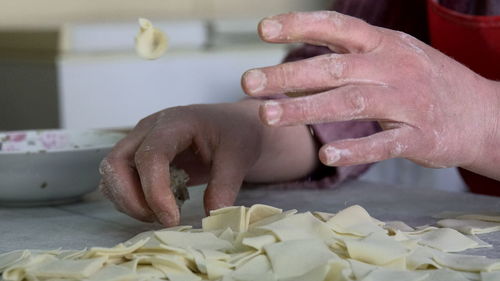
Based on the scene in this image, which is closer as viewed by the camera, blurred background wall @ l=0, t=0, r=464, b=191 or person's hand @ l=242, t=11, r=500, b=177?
person's hand @ l=242, t=11, r=500, b=177

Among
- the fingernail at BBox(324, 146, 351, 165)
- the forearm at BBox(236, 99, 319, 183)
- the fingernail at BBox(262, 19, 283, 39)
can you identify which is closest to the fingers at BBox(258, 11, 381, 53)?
the fingernail at BBox(262, 19, 283, 39)

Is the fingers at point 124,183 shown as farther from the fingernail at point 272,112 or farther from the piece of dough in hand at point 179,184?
the fingernail at point 272,112

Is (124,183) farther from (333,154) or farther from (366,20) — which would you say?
(366,20)

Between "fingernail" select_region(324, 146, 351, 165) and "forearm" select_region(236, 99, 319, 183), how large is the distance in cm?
34

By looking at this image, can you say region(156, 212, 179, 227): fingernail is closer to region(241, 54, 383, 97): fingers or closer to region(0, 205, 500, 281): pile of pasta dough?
region(0, 205, 500, 281): pile of pasta dough

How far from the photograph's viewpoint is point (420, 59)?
0.84 meters

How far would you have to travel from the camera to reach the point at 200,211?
3.48ft

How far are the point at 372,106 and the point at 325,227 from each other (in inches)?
5.1

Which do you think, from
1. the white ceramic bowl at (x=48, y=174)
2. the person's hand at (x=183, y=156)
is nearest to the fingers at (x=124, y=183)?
the person's hand at (x=183, y=156)

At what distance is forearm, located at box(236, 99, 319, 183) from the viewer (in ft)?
3.86

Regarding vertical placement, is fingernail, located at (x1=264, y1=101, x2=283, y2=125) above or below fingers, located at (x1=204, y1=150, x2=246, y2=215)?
A: above

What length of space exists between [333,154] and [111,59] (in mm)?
1818

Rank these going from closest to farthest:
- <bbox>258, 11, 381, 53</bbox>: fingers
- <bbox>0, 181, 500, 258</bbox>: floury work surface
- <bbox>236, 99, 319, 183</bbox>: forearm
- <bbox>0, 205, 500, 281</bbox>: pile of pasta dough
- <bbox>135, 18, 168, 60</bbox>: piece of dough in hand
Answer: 1. <bbox>0, 205, 500, 281</bbox>: pile of pasta dough
2. <bbox>258, 11, 381, 53</bbox>: fingers
3. <bbox>0, 181, 500, 258</bbox>: floury work surface
4. <bbox>135, 18, 168, 60</bbox>: piece of dough in hand
5. <bbox>236, 99, 319, 183</bbox>: forearm

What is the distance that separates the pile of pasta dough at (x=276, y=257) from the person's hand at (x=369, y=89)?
79 mm
